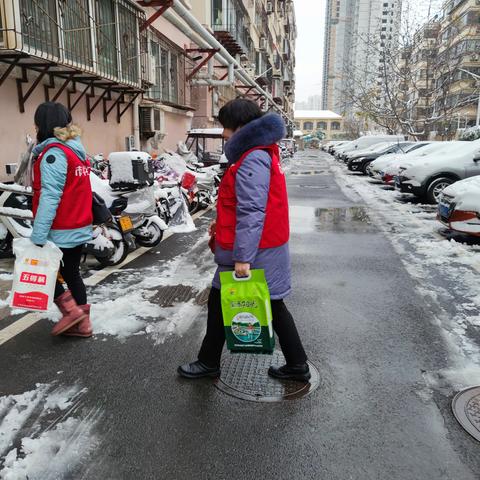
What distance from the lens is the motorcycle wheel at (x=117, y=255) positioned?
603 cm

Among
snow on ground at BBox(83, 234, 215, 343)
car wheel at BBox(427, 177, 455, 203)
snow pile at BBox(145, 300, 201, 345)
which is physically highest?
car wheel at BBox(427, 177, 455, 203)

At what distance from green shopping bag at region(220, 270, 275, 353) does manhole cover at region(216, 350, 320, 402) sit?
0.35 m

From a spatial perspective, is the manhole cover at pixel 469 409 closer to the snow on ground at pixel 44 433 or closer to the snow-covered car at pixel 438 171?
the snow on ground at pixel 44 433

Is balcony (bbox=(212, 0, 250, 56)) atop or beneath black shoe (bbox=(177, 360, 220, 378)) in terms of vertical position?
atop

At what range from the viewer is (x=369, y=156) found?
23328 millimetres

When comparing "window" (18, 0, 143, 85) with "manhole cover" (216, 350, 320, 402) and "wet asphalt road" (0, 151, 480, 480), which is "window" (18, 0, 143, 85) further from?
"manhole cover" (216, 350, 320, 402)

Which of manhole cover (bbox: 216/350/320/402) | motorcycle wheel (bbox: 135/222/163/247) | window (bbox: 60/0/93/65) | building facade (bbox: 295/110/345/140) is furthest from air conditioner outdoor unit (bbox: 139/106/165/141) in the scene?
building facade (bbox: 295/110/345/140)

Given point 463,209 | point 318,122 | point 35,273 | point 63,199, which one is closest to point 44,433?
point 35,273

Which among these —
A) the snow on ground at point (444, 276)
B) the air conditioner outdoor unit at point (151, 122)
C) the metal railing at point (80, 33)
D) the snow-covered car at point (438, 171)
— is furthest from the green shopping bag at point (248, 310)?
the air conditioner outdoor unit at point (151, 122)

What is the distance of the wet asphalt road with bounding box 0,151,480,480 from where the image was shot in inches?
95.9

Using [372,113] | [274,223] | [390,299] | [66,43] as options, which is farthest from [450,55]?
[274,223]

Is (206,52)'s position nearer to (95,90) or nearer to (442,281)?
(95,90)

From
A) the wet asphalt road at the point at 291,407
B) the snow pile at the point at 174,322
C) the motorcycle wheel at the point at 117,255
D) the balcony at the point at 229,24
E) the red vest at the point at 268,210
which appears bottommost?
the wet asphalt road at the point at 291,407

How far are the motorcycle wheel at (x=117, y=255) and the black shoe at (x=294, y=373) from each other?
11.0 ft
